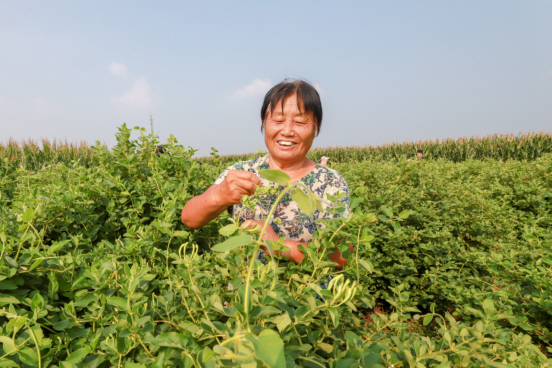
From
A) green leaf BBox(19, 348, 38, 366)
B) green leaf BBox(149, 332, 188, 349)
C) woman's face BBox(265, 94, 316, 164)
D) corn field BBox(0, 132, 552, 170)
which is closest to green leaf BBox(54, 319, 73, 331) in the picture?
green leaf BBox(19, 348, 38, 366)

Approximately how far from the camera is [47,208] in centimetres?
174

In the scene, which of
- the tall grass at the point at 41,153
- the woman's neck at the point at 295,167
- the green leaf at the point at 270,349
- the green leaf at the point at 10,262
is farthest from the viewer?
the tall grass at the point at 41,153

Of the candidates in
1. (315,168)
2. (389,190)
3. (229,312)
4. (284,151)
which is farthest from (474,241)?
(229,312)

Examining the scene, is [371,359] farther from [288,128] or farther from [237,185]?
[288,128]

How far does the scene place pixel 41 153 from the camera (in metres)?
11.5

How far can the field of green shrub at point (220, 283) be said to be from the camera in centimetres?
74

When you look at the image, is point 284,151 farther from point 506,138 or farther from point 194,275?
point 506,138

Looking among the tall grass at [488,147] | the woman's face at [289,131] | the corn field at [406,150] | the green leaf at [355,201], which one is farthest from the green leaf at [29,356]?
the tall grass at [488,147]

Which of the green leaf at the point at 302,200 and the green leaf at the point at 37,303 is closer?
the green leaf at the point at 302,200

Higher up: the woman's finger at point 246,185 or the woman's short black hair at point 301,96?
the woman's short black hair at point 301,96

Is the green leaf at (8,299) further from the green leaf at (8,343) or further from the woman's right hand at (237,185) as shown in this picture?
the woman's right hand at (237,185)

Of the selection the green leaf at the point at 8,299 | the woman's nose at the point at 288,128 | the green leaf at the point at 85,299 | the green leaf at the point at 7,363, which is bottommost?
the green leaf at the point at 7,363

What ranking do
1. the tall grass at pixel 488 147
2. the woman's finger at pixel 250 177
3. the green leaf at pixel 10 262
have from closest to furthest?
the green leaf at pixel 10 262 → the woman's finger at pixel 250 177 → the tall grass at pixel 488 147

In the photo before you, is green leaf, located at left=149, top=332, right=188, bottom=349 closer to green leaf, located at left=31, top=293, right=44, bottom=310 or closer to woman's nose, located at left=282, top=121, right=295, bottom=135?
green leaf, located at left=31, top=293, right=44, bottom=310
